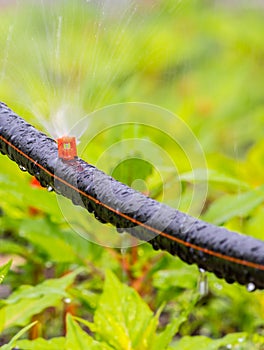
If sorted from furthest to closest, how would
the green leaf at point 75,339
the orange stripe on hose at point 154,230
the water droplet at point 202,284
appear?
the water droplet at point 202,284
the green leaf at point 75,339
the orange stripe on hose at point 154,230

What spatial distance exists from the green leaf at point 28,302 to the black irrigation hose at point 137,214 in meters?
0.46

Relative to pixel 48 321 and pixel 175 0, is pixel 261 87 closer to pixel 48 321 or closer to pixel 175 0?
pixel 175 0

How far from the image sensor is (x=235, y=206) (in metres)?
1.78

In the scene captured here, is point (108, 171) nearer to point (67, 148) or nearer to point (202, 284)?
point (202, 284)

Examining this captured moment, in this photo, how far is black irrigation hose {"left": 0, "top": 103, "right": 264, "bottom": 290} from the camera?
0.83 meters

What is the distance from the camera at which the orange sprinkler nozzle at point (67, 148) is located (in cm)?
101

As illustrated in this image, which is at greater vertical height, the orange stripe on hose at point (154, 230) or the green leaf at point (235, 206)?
the green leaf at point (235, 206)

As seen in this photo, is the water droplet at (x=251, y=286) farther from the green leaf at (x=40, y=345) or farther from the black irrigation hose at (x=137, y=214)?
the green leaf at (x=40, y=345)

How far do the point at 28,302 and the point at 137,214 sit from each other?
0.65m

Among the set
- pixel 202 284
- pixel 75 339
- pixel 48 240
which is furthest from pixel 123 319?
pixel 48 240

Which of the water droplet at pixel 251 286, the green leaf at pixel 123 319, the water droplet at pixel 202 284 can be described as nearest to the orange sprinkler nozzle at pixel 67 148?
the water droplet at pixel 251 286

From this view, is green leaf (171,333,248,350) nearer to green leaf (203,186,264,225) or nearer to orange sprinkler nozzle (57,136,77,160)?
green leaf (203,186,264,225)

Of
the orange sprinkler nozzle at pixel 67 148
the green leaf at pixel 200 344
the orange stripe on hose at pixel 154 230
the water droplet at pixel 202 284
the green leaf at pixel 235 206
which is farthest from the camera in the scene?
the green leaf at pixel 235 206

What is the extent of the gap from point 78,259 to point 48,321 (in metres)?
0.28
